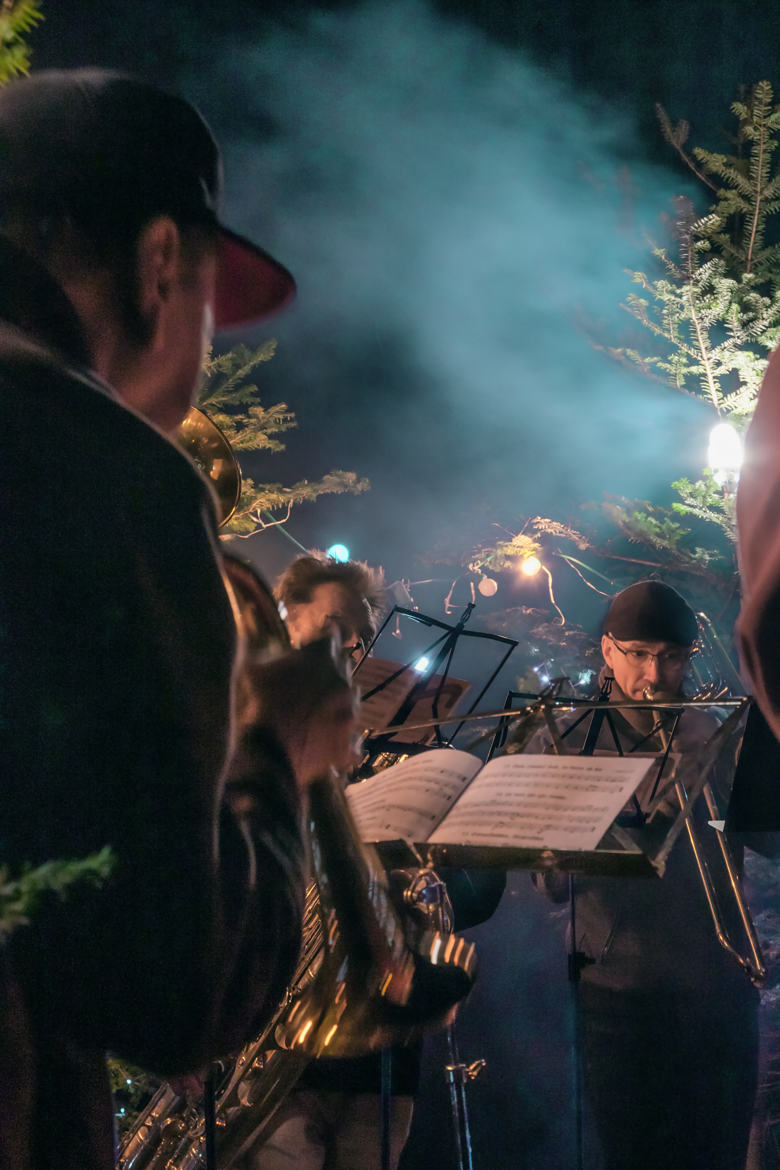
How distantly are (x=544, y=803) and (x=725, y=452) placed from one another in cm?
546

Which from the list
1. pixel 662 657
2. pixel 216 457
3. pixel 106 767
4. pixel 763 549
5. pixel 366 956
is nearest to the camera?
pixel 106 767

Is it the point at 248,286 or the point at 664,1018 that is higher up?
the point at 248,286

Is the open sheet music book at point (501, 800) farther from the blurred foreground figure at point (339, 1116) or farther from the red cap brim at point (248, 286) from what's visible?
the red cap brim at point (248, 286)

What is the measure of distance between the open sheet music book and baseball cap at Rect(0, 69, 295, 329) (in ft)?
3.83

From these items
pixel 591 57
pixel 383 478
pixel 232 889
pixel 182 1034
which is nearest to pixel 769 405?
pixel 232 889

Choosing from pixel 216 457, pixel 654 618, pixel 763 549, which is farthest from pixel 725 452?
pixel 763 549

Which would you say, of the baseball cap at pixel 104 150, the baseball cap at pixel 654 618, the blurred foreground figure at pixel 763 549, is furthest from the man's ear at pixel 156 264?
the baseball cap at pixel 654 618

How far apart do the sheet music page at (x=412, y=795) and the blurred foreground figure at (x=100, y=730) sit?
726 millimetres

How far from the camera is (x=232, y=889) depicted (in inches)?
34.4

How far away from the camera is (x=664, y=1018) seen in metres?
3.19

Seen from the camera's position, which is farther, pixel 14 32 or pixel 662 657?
pixel 662 657

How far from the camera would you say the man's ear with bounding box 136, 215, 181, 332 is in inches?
42.1

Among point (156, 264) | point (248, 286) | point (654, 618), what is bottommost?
point (156, 264)

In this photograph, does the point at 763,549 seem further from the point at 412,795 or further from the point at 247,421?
the point at 247,421
